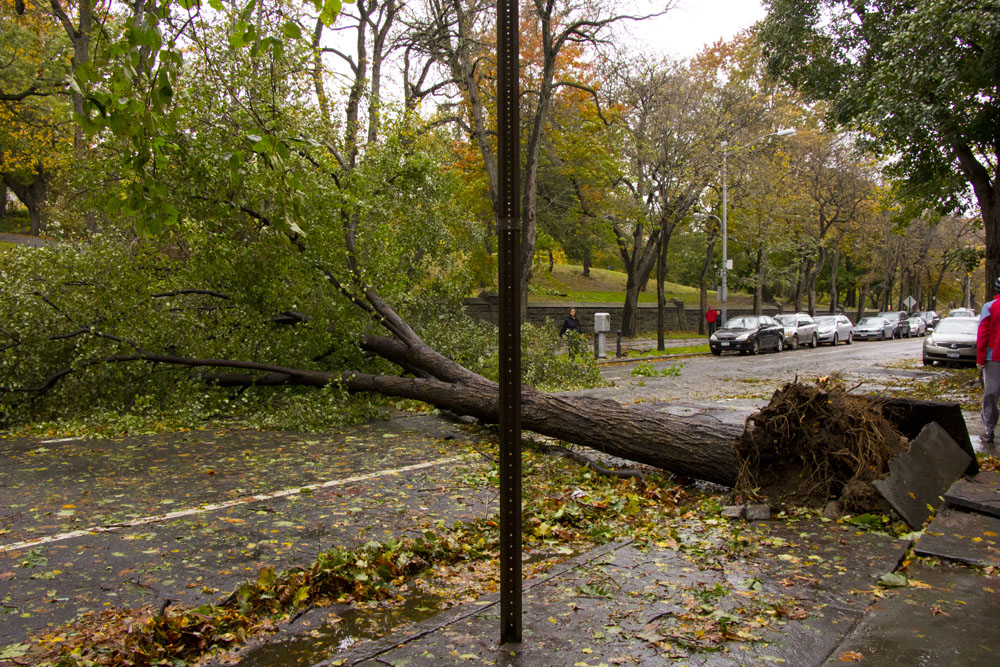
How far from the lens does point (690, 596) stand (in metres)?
3.83

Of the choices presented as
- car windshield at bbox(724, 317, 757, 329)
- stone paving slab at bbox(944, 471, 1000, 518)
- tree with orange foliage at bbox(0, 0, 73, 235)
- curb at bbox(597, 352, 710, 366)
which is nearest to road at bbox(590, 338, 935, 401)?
curb at bbox(597, 352, 710, 366)

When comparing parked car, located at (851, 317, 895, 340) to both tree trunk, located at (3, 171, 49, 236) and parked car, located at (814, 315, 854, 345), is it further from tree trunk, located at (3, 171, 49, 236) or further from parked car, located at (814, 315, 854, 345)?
tree trunk, located at (3, 171, 49, 236)

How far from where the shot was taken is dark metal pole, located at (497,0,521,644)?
3170 millimetres

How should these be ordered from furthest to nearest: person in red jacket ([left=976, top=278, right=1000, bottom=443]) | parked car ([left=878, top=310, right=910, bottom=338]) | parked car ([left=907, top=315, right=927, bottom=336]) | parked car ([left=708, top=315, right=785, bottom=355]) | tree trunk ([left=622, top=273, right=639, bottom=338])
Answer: parked car ([left=907, top=315, right=927, bottom=336]), parked car ([left=878, top=310, right=910, bottom=338]), tree trunk ([left=622, top=273, right=639, bottom=338]), parked car ([left=708, top=315, right=785, bottom=355]), person in red jacket ([left=976, top=278, right=1000, bottom=443])

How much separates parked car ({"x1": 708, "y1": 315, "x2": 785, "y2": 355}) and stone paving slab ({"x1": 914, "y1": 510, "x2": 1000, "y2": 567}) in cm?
2256

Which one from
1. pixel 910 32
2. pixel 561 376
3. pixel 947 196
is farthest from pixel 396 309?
pixel 947 196

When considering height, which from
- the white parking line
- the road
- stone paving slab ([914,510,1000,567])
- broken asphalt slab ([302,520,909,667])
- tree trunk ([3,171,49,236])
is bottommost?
the road

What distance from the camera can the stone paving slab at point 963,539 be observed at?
427 centimetres

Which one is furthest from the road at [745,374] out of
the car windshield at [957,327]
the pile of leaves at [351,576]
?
the pile of leaves at [351,576]

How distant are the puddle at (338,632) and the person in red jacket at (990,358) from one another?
745cm

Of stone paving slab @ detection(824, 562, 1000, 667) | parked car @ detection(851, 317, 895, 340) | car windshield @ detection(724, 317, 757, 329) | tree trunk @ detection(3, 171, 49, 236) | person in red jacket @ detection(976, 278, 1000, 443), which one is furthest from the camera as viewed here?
parked car @ detection(851, 317, 895, 340)

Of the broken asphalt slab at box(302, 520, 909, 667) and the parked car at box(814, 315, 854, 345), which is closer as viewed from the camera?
the broken asphalt slab at box(302, 520, 909, 667)

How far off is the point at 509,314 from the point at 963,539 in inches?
140

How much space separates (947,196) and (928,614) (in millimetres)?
17018
